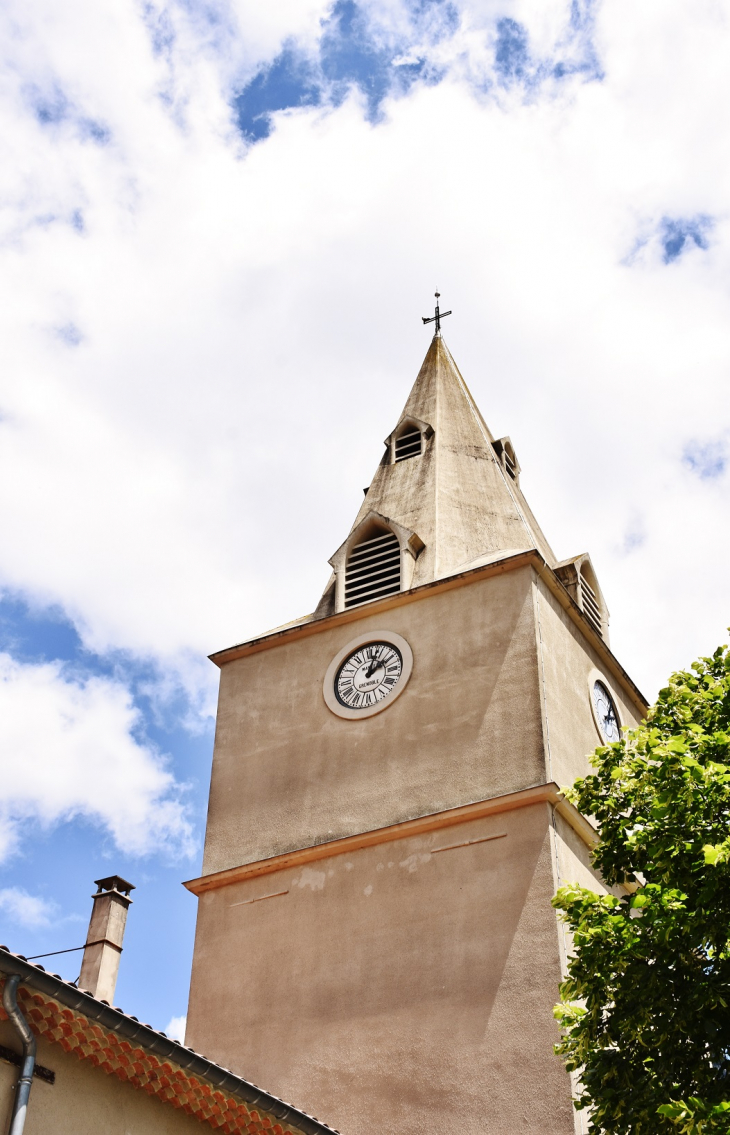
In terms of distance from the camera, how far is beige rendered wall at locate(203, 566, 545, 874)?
18.9 meters

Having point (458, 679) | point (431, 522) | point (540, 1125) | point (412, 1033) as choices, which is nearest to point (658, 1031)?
point (540, 1125)

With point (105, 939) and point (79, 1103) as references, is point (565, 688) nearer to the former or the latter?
point (105, 939)

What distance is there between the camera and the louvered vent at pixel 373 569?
71.9 feet

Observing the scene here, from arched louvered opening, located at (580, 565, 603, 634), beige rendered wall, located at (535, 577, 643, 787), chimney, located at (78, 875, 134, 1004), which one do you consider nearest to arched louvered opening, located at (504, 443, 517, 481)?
arched louvered opening, located at (580, 565, 603, 634)

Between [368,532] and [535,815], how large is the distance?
6.99 m

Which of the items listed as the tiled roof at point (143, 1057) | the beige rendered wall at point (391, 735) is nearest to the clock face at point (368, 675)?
the beige rendered wall at point (391, 735)

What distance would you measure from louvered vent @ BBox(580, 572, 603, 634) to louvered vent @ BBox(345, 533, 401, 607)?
3411 mm

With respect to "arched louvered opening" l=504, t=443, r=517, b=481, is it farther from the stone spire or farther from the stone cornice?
the stone cornice

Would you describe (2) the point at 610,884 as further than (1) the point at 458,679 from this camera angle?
No

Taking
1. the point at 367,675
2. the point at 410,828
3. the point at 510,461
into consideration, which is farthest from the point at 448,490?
the point at 410,828

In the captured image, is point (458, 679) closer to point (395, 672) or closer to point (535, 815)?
point (395, 672)

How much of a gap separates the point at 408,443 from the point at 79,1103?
16.5m

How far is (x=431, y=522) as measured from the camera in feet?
75.1

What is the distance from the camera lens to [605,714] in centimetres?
2164
